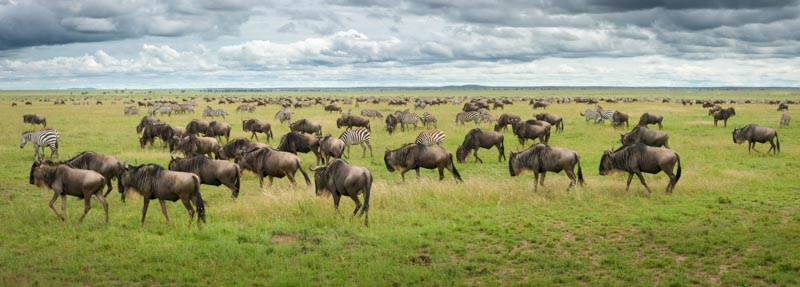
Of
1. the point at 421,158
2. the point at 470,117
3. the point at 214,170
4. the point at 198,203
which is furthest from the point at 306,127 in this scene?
the point at 198,203

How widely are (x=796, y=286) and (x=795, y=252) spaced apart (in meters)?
1.89

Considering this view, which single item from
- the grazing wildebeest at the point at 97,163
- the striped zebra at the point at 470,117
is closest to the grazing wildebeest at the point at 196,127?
the grazing wildebeest at the point at 97,163

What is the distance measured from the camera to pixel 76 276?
8.73 meters

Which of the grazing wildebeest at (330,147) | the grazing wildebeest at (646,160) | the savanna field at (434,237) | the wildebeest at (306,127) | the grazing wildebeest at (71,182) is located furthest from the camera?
the wildebeest at (306,127)

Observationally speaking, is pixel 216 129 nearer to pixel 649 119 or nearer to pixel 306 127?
pixel 306 127

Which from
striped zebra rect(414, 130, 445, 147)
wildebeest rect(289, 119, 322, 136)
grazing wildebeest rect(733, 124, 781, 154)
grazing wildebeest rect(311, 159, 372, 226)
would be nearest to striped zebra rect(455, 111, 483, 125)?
wildebeest rect(289, 119, 322, 136)

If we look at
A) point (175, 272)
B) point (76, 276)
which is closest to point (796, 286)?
point (175, 272)

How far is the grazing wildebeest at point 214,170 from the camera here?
45.4 ft

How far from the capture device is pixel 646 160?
14.6m

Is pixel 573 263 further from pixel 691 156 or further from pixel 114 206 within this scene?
pixel 691 156

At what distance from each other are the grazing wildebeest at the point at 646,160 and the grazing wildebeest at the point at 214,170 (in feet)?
33.5

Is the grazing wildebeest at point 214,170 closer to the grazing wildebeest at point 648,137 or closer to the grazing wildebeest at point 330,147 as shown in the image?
the grazing wildebeest at point 330,147

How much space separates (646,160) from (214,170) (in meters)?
11.2

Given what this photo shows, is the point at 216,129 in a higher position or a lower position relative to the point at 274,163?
lower
